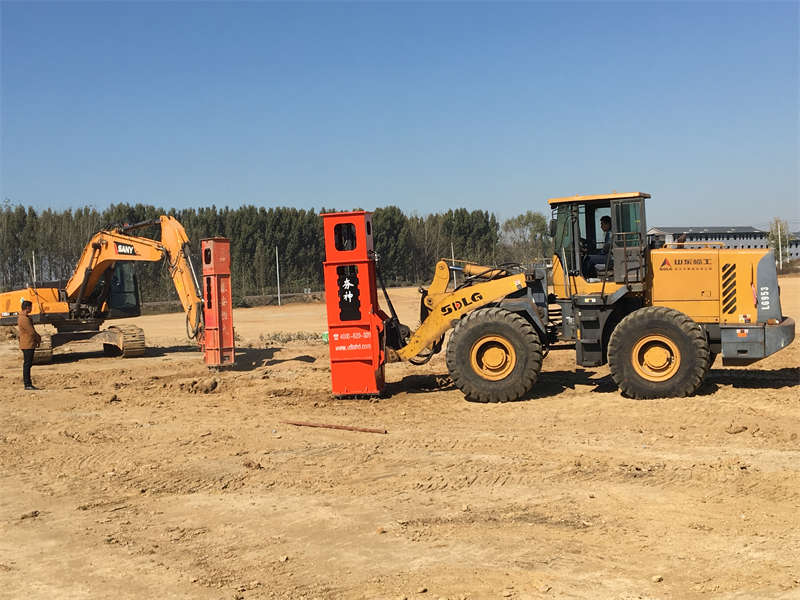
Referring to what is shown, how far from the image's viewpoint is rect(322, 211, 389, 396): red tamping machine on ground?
39.2 ft

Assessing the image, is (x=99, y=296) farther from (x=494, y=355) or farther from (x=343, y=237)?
(x=494, y=355)

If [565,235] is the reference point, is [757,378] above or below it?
below

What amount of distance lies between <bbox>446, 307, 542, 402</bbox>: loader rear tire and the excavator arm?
7758mm

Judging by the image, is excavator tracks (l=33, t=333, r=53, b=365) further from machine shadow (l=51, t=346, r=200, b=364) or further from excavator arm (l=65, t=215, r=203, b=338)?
excavator arm (l=65, t=215, r=203, b=338)

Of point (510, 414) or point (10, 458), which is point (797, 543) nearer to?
point (510, 414)

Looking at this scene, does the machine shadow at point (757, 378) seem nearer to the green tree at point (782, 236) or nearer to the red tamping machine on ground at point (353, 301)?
the red tamping machine on ground at point (353, 301)

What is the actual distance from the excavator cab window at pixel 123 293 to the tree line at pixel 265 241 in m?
20.4

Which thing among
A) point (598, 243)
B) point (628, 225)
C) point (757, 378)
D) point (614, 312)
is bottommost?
point (757, 378)

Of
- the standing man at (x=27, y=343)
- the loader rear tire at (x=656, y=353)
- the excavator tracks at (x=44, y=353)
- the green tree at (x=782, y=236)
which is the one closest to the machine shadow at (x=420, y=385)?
the loader rear tire at (x=656, y=353)

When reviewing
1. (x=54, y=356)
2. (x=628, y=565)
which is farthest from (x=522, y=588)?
(x=54, y=356)

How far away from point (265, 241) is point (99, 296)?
109ft

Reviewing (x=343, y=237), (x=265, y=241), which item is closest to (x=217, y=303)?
(x=343, y=237)

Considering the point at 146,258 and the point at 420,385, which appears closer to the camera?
the point at 420,385

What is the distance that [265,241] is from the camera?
5372cm
